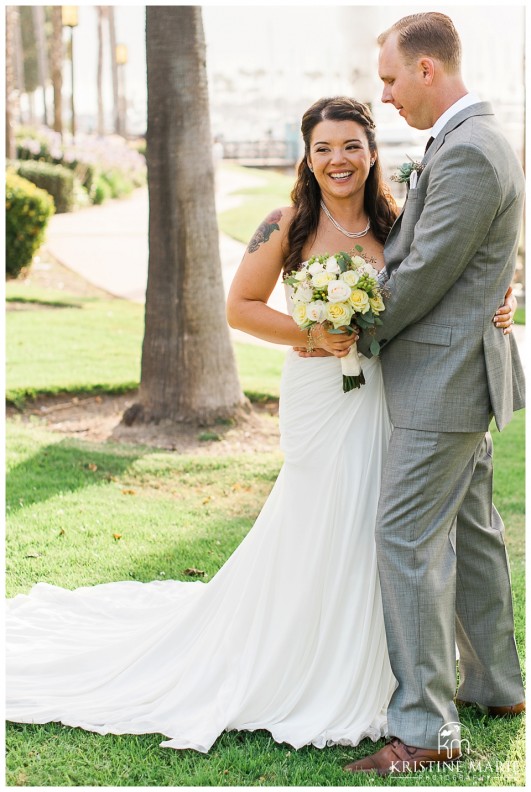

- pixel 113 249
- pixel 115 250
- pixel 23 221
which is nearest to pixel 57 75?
pixel 113 249

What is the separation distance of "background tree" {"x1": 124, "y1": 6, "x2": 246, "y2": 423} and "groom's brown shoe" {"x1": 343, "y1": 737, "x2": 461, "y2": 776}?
4.65 meters

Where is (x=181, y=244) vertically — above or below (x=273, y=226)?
below

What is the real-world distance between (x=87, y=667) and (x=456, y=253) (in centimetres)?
223

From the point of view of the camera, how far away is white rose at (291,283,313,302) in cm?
333

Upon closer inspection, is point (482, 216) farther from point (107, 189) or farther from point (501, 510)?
point (107, 189)

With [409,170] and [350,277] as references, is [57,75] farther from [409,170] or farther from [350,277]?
[350,277]

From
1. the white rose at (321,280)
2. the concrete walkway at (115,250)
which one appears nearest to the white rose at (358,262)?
the white rose at (321,280)

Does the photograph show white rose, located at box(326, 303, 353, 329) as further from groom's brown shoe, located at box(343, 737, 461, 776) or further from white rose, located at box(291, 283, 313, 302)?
groom's brown shoe, located at box(343, 737, 461, 776)

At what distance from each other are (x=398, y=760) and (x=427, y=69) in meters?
2.36

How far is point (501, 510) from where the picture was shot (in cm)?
640

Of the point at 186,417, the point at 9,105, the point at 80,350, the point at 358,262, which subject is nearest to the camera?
the point at 358,262

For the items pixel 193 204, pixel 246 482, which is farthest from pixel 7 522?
pixel 193 204

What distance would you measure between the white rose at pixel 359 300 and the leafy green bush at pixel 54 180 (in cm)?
1836

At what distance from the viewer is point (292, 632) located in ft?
11.9
